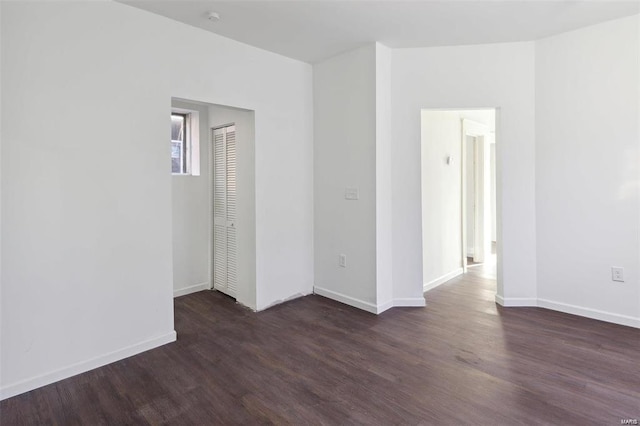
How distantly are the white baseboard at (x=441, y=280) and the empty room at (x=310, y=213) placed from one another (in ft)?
0.17

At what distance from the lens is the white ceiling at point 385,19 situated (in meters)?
2.77

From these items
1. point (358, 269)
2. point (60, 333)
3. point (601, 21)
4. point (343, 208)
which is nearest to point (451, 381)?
point (358, 269)

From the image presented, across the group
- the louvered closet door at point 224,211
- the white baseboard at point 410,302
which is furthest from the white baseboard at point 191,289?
the white baseboard at point 410,302

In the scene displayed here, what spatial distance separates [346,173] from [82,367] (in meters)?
2.87

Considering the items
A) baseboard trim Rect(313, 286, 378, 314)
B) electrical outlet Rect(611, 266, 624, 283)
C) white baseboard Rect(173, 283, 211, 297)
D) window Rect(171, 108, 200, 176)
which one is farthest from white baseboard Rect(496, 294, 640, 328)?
window Rect(171, 108, 200, 176)

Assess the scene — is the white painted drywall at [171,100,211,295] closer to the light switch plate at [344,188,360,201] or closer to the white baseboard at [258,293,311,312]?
the white baseboard at [258,293,311,312]

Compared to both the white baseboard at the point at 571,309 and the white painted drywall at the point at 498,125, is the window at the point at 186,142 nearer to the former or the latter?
the white painted drywall at the point at 498,125

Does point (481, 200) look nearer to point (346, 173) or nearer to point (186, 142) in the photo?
point (346, 173)

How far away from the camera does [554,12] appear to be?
9.67 feet

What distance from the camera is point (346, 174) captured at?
386 cm

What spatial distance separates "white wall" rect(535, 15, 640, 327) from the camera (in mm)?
3129

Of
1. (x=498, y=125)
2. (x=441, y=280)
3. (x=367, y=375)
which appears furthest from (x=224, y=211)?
(x=498, y=125)

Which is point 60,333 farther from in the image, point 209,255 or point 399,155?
point 399,155

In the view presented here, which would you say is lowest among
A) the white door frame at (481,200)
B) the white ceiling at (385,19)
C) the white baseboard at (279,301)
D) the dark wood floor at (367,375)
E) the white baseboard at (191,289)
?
the dark wood floor at (367,375)
